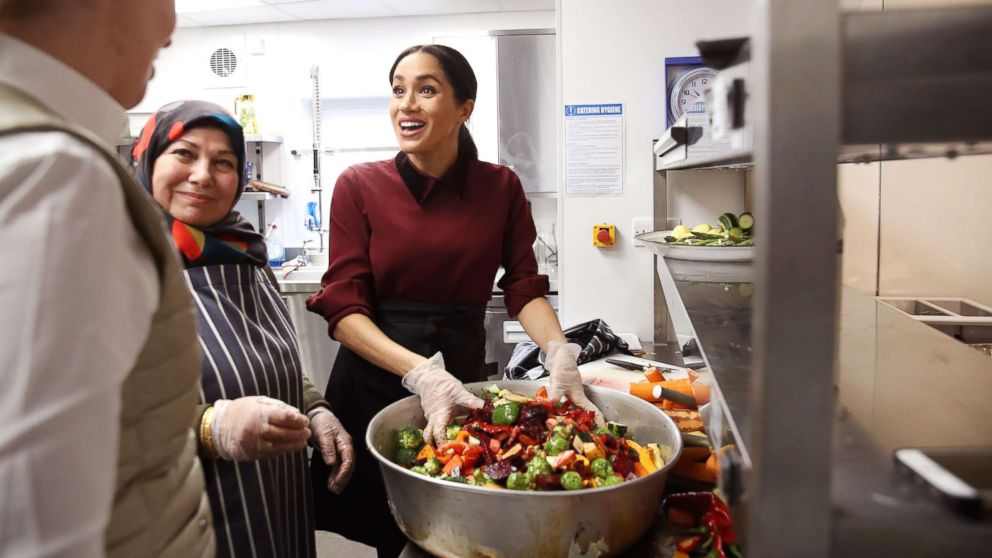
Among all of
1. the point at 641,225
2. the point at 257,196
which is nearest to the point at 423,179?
the point at 641,225

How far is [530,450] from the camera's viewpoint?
125cm

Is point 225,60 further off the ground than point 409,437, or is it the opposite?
point 225,60

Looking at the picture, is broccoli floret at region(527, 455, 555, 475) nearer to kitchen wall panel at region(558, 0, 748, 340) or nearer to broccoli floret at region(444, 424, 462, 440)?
broccoli floret at region(444, 424, 462, 440)

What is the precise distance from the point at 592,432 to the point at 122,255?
95 cm

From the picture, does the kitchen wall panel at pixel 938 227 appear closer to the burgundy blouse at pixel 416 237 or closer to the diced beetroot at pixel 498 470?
the burgundy blouse at pixel 416 237

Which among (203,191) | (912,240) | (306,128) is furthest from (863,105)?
(306,128)

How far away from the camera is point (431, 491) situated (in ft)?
3.39

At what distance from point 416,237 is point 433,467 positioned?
864mm

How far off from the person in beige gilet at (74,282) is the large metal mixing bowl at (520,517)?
17.5 inches

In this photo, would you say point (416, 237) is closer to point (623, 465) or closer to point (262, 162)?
point (623, 465)

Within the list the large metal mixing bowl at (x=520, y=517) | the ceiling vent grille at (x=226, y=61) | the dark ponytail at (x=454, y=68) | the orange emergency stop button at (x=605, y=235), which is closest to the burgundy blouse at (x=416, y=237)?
the dark ponytail at (x=454, y=68)

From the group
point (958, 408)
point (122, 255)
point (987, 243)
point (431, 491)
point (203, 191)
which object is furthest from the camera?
point (987, 243)

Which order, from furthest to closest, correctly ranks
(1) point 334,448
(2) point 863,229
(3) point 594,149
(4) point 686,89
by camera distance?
(3) point 594,149, (4) point 686,89, (2) point 863,229, (1) point 334,448

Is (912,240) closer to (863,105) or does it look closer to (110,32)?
(863,105)
